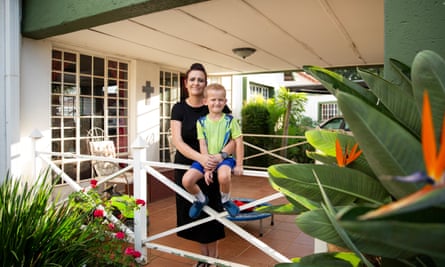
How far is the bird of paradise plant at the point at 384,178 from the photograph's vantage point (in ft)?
1.54

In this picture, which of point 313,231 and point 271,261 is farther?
point 271,261

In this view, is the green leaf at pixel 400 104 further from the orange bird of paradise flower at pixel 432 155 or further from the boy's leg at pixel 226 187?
the boy's leg at pixel 226 187

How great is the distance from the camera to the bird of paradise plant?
0.47 metres

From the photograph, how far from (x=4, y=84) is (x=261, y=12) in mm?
3090

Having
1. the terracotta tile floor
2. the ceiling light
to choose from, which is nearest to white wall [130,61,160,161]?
the terracotta tile floor

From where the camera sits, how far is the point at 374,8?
324cm

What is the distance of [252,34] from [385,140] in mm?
3903

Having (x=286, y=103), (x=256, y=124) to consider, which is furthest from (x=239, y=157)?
(x=286, y=103)

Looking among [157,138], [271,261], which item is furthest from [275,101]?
[271,261]

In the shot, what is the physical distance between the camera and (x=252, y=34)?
14.0 feet

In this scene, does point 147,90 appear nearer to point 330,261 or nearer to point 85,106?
point 85,106

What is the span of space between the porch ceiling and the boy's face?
53.5 inches

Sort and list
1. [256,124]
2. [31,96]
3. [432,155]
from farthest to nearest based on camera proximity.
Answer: [256,124] < [31,96] < [432,155]

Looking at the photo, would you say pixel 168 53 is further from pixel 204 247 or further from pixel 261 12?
pixel 204 247
